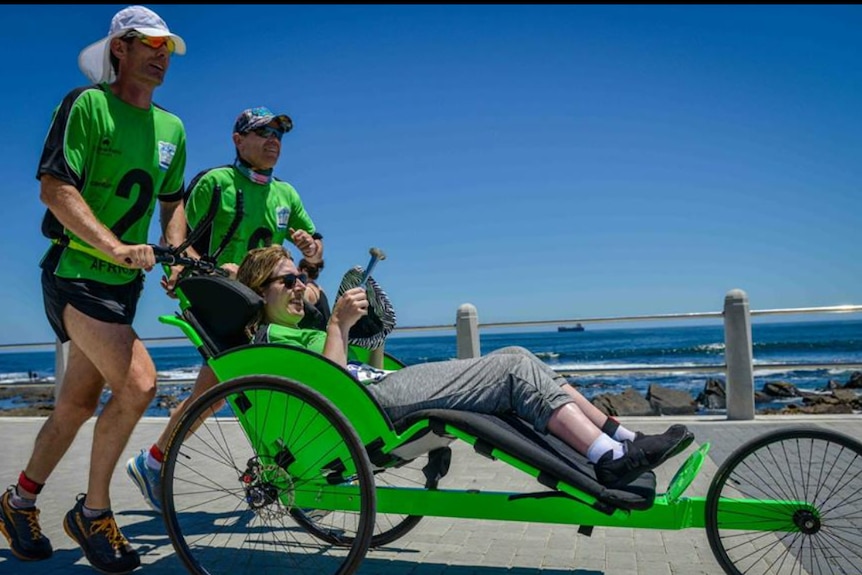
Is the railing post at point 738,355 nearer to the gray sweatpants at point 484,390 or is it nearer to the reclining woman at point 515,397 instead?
the reclining woman at point 515,397

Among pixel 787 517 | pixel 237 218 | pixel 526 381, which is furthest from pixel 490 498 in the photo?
pixel 237 218

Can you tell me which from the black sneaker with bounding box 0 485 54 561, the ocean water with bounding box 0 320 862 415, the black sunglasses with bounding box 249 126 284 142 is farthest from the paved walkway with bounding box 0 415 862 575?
the ocean water with bounding box 0 320 862 415

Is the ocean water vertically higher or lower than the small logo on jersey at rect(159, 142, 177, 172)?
lower

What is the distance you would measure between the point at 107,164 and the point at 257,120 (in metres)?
1.04

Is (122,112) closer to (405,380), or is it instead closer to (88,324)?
(88,324)

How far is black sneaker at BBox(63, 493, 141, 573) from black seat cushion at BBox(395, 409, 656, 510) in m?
1.43

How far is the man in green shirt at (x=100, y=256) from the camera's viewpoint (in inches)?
120

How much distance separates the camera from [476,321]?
26.1ft

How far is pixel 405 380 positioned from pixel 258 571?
115 centimetres

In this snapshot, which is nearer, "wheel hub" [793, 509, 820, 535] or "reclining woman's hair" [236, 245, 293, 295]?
"wheel hub" [793, 509, 820, 535]

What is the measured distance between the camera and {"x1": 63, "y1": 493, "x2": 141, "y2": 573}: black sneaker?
3109 millimetres

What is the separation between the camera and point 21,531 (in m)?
3.34

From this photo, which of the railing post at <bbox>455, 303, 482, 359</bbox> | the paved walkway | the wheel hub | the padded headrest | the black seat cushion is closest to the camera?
the black seat cushion

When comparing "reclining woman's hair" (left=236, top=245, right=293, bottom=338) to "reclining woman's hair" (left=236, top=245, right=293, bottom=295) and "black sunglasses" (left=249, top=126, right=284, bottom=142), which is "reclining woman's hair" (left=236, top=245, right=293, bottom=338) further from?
"black sunglasses" (left=249, top=126, right=284, bottom=142)
